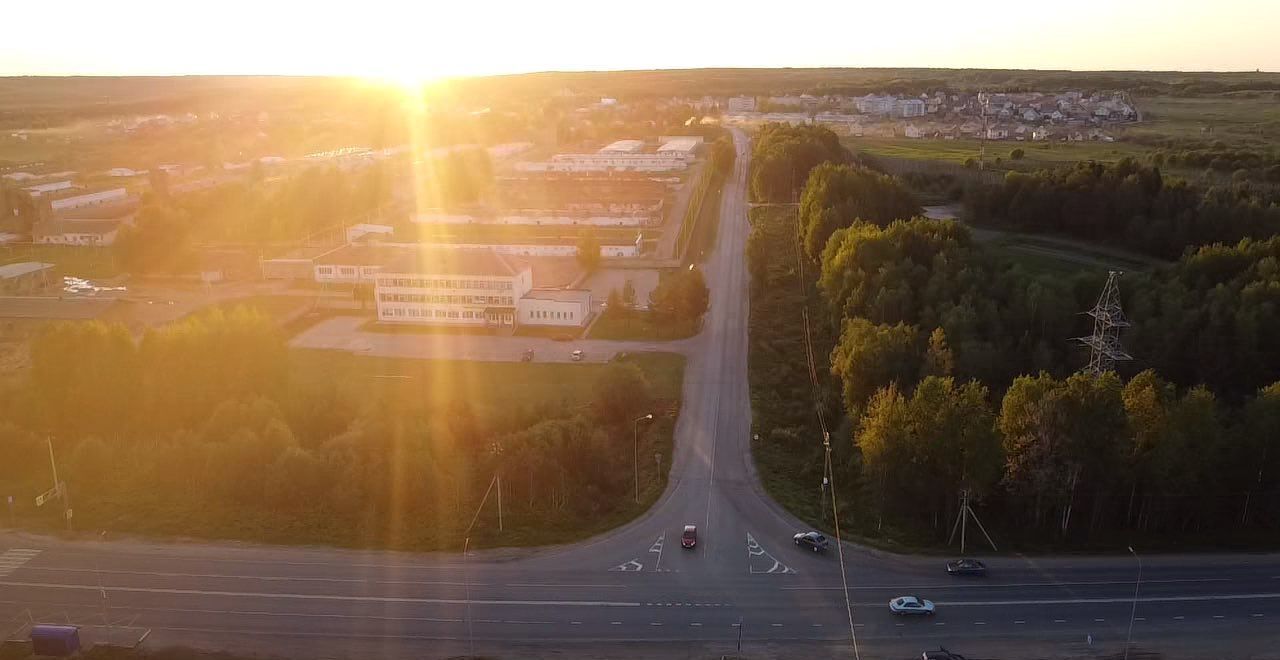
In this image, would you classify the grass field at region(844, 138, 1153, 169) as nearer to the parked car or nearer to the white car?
the parked car

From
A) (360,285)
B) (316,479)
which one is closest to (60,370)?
(316,479)

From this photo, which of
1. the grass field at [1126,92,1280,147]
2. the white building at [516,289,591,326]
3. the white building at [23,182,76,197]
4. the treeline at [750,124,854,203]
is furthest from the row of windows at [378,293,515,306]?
the grass field at [1126,92,1280,147]

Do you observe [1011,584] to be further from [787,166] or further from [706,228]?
[787,166]

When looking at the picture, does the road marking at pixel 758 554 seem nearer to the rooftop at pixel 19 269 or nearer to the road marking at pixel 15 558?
the road marking at pixel 15 558

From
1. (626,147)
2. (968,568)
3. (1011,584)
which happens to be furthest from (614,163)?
(1011,584)

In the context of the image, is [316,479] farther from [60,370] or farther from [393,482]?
[60,370]

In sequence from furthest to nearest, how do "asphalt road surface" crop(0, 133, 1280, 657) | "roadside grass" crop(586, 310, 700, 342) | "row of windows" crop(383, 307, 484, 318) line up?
"row of windows" crop(383, 307, 484, 318) < "roadside grass" crop(586, 310, 700, 342) < "asphalt road surface" crop(0, 133, 1280, 657)

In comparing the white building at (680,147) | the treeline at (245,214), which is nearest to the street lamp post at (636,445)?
the treeline at (245,214)
